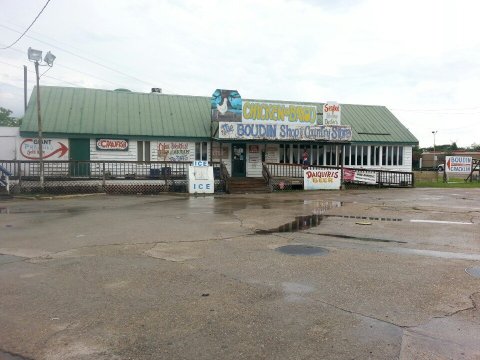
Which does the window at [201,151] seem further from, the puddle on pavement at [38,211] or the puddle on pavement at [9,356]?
the puddle on pavement at [9,356]

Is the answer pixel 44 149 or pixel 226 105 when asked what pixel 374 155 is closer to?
pixel 226 105

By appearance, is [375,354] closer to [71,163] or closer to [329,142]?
[71,163]

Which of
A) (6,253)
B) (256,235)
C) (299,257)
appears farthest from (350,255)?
(6,253)

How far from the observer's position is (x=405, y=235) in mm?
9266

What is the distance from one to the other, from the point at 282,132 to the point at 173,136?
6.56m

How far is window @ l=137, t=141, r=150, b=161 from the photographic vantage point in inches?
961

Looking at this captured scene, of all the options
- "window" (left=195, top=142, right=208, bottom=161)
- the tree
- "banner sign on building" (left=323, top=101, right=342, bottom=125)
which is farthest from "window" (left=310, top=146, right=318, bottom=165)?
the tree

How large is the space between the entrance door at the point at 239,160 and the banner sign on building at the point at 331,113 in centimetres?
539

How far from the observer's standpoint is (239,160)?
26.2m

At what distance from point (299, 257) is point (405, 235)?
351 centimetres

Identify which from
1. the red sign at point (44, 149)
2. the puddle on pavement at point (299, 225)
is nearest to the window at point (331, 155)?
the puddle on pavement at point (299, 225)

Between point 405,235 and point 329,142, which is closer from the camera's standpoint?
point 405,235

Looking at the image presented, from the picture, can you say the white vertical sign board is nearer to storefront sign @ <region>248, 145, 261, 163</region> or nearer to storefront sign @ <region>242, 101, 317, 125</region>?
storefront sign @ <region>242, 101, 317, 125</region>

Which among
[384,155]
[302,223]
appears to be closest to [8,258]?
[302,223]
